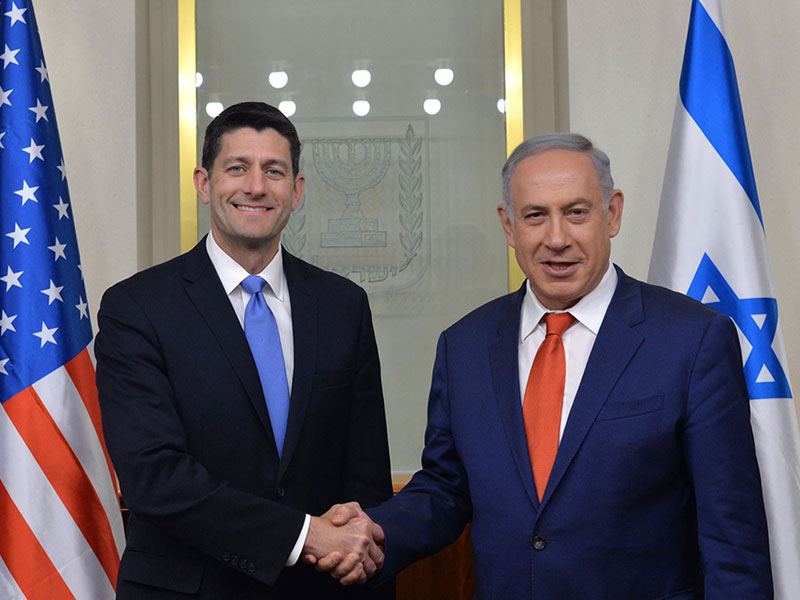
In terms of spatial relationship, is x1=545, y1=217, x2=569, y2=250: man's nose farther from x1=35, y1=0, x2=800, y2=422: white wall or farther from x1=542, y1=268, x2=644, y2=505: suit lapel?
x1=35, y1=0, x2=800, y2=422: white wall

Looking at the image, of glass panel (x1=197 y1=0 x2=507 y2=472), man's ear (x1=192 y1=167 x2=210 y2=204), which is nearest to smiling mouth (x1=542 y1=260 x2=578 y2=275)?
man's ear (x1=192 y1=167 x2=210 y2=204)

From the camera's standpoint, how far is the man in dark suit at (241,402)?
6.68ft

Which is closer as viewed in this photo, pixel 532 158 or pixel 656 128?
pixel 532 158

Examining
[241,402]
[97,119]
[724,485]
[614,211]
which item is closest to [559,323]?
[614,211]

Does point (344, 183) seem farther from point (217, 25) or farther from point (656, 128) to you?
point (656, 128)

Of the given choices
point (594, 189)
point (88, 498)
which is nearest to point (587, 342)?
point (594, 189)

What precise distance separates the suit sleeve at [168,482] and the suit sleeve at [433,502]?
236 mm

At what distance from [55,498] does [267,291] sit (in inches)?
35.7

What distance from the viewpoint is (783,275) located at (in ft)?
10.7

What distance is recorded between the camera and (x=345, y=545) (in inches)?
82.0

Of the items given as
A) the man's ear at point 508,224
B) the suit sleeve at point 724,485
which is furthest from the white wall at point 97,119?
the suit sleeve at point 724,485

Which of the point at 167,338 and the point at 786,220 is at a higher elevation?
the point at 786,220

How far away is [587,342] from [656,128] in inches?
64.1

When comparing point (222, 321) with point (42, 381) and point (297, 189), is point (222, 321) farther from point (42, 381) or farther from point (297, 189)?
point (42, 381)
